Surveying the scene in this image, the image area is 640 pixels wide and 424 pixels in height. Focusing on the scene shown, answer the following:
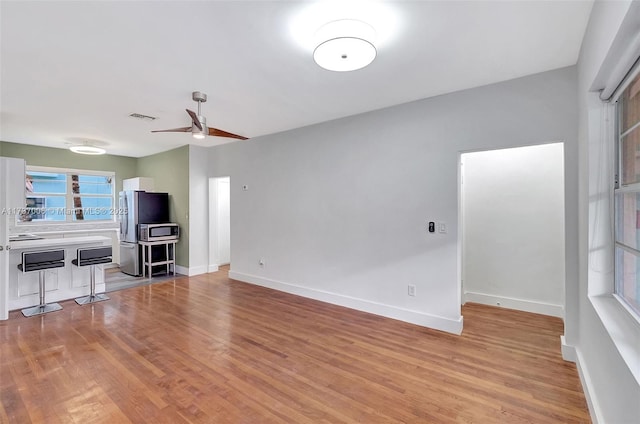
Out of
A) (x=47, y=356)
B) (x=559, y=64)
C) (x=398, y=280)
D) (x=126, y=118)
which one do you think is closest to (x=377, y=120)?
(x=559, y=64)

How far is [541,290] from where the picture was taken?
370 cm

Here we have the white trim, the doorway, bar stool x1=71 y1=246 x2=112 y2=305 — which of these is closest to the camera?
the white trim

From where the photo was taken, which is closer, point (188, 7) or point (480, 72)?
point (188, 7)

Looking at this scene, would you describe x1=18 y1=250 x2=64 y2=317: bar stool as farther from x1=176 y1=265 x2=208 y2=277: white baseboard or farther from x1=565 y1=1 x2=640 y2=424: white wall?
x1=565 y1=1 x2=640 y2=424: white wall

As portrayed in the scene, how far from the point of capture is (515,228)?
12.6ft

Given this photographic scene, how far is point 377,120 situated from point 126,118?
136 inches

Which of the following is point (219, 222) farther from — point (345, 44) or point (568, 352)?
point (568, 352)

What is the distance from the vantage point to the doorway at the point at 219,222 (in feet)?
20.4

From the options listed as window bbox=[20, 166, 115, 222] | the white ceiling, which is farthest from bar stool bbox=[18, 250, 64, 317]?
window bbox=[20, 166, 115, 222]

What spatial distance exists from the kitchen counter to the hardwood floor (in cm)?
33

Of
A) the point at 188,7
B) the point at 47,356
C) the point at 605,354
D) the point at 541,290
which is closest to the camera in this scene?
the point at 605,354

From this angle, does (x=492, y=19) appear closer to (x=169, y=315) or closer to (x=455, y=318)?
(x=455, y=318)

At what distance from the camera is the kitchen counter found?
156 inches

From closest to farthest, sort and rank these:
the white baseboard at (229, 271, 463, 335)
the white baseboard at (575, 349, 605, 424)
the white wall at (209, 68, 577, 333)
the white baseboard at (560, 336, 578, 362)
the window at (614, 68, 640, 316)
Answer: the window at (614, 68, 640, 316) → the white baseboard at (575, 349, 605, 424) → the white baseboard at (560, 336, 578, 362) → the white wall at (209, 68, 577, 333) → the white baseboard at (229, 271, 463, 335)
